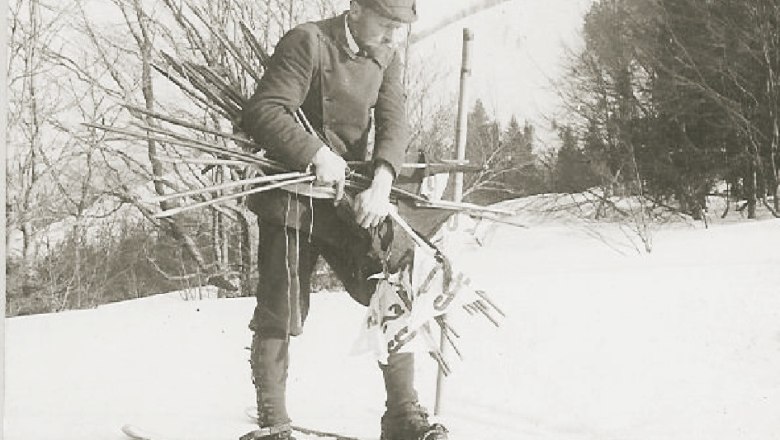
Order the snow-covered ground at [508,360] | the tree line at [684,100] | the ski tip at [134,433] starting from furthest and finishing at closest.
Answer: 1. the tree line at [684,100]
2. the snow-covered ground at [508,360]
3. the ski tip at [134,433]

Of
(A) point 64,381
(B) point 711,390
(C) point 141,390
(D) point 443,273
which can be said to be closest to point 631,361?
(B) point 711,390

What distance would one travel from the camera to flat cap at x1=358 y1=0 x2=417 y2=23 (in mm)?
1434

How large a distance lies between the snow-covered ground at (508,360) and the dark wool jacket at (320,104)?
270mm

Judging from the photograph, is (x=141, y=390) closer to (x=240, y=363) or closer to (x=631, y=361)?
(x=240, y=363)

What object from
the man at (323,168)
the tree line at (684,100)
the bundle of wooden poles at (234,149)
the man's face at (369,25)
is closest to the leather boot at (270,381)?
the man at (323,168)

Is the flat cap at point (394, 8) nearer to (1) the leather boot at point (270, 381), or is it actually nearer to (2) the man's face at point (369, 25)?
(2) the man's face at point (369, 25)

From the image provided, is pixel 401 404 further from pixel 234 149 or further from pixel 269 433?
pixel 234 149

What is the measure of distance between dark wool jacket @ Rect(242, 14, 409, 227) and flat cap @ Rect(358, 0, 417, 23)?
7 cm

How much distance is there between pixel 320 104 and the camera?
1.48 m

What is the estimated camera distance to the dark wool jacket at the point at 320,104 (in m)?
1.42

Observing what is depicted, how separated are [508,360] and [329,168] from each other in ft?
2.66

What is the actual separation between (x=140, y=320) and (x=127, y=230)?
420mm

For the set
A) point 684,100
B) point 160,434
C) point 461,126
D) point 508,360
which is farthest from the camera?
point 684,100

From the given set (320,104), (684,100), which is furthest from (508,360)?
(684,100)
